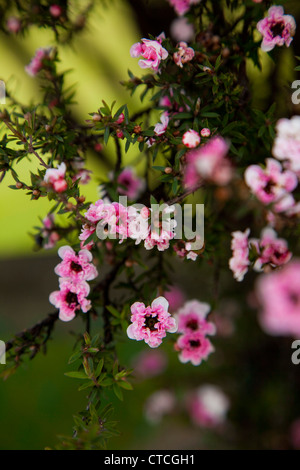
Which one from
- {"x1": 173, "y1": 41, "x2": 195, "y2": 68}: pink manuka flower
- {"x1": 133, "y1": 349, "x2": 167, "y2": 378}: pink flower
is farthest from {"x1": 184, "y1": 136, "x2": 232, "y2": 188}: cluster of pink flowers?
{"x1": 133, "y1": 349, "x2": 167, "y2": 378}: pink flower

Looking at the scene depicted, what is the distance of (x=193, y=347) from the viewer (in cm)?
144

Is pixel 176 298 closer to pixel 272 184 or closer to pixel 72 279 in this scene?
pixel 72 279

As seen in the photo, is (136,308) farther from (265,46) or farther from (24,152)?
(265,46)

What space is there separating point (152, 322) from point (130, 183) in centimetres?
77

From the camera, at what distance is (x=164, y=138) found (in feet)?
4.04

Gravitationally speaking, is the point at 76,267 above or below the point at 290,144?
below

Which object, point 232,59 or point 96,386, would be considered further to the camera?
point 232,59

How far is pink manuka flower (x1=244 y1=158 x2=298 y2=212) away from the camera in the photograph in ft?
3.15

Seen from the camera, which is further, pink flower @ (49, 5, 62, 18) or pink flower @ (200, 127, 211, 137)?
pink flower @ (49, 5, 62, 18)

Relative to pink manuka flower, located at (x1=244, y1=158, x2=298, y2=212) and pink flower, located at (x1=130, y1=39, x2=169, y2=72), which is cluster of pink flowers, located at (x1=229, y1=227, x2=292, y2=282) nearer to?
pink manuka flower, located at (x1=244, y1=158, x2=298, y2=212)

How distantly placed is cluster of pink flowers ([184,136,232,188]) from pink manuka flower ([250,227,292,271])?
32 centimetres

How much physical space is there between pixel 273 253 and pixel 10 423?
2.34 m

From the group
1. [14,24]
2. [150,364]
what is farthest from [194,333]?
[150,364]
